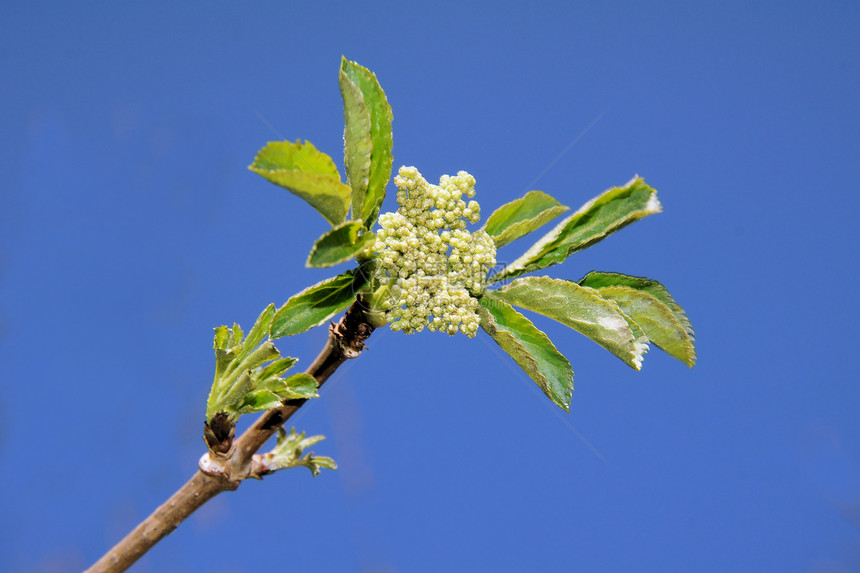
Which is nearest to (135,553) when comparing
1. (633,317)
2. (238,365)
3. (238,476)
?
(238,476)

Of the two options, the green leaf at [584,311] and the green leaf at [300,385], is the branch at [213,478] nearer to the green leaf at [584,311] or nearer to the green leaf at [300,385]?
the green leaf at [300,385]

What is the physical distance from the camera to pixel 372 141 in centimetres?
87

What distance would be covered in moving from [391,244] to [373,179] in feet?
0.30

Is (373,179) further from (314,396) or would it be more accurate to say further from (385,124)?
(314,396)

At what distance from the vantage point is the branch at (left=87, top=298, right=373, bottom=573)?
40.6 inches

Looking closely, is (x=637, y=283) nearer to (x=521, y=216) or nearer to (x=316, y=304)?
(x=521, y=216)

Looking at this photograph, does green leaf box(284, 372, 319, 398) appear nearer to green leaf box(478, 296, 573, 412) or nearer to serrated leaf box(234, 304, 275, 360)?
serrated leaf box(234, 304, 275, 360)

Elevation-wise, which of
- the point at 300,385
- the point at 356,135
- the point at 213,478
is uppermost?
the point at 356,135

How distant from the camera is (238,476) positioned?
1115 mm

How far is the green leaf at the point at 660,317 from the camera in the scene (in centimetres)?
95

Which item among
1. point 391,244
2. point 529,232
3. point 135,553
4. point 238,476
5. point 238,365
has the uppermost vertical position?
point 529,232

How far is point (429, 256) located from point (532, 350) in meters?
0.19

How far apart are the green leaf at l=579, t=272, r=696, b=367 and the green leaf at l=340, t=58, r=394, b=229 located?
0.35m

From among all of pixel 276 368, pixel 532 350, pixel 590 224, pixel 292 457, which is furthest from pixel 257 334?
pixel 590 224
